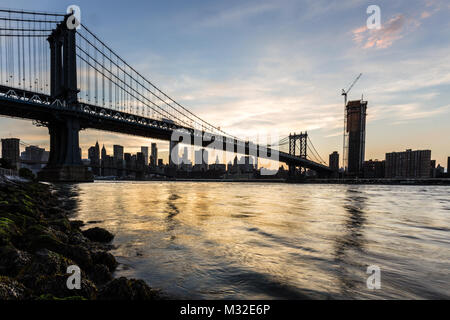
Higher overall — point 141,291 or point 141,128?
point 141,128

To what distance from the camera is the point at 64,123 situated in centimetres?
5334

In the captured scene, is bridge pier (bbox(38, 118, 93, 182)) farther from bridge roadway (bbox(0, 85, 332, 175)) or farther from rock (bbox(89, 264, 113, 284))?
rock (bbox(89, 264, 113, 284))

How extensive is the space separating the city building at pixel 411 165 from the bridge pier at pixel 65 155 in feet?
596

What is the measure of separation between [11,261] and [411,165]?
20568cm

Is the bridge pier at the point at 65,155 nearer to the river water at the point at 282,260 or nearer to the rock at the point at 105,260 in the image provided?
the river water at the point at 282,260

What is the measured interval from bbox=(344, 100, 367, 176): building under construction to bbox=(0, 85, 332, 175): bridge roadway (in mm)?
73014

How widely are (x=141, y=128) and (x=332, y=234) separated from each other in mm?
62023

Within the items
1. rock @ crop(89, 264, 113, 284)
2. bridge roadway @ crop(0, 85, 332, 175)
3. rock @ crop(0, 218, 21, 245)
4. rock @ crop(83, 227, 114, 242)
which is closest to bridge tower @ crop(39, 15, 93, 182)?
bridge roadway @ crop(0, 85, 332, 175)

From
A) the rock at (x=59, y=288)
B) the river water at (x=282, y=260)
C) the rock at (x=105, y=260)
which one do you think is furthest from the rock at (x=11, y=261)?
the river water at (x=282, y=260)

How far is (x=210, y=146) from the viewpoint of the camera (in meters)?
80.8
